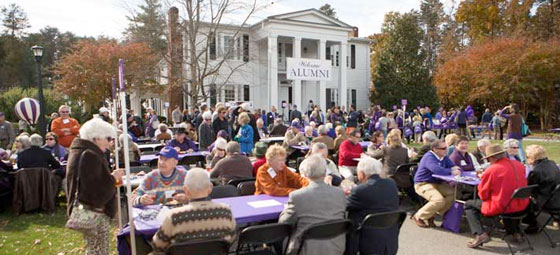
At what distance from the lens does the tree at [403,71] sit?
31.1 metres

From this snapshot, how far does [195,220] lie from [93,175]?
42.0 inches

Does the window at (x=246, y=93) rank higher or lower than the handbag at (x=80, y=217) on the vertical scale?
higher

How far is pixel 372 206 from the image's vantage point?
12.6ft

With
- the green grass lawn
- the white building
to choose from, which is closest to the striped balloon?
the green grass lawn

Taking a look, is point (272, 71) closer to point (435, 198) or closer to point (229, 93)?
point (229, 93)

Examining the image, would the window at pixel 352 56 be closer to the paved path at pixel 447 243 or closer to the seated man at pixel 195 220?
the paved path at pixel 447 243

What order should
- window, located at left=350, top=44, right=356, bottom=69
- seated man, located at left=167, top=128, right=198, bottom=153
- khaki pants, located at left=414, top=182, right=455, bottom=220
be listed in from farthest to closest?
window, located at left=350, top=44, right=356, bottom=69 < seated man, located at left=167, top=128, right=198, bottom=153 < khaki pants, located at left=414, top=182, right=455, bottom=220

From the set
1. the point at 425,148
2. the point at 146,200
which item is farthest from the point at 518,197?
the point at 146,200

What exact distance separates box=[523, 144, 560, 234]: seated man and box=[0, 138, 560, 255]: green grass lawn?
18.5ft

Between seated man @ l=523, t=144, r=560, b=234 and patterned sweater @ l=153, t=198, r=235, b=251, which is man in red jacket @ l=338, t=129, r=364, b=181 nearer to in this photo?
seated man @ l=523, t=144, r=560, b=234

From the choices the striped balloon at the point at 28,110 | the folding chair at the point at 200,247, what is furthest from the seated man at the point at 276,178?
the striped balloon at the point at 28,110

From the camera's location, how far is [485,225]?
5191 mm

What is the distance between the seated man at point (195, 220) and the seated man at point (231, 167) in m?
2.75

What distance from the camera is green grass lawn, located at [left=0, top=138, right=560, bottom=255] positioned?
5.06 m
